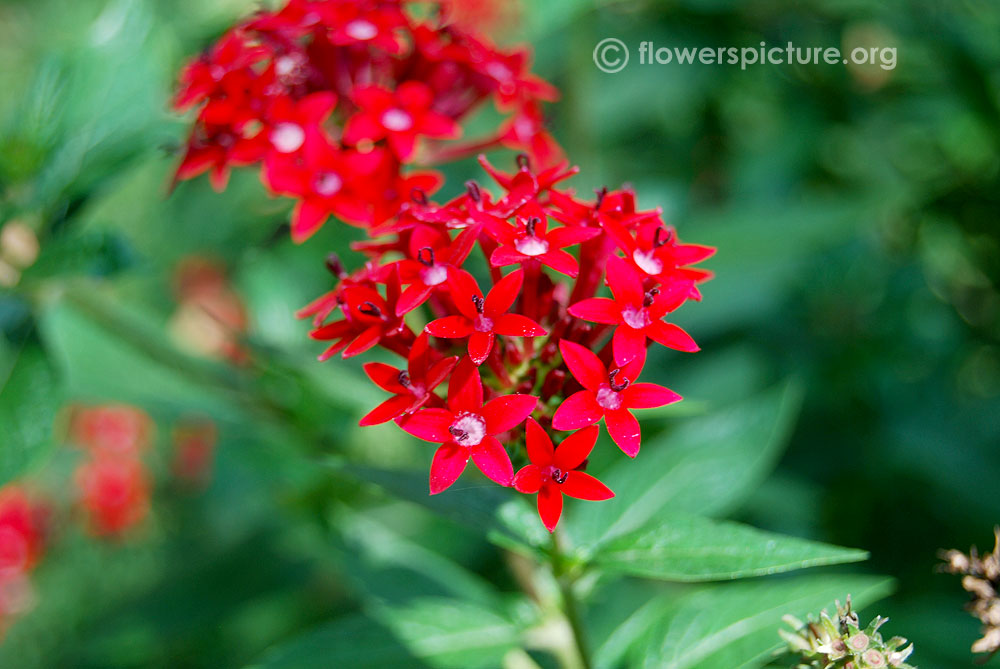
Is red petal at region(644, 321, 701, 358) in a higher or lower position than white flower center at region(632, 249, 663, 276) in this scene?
lower

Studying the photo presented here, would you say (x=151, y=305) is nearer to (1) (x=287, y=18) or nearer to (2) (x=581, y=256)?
(1) (x=287, y=18)

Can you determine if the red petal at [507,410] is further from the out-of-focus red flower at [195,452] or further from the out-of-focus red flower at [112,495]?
the out-of-focus red flower at [112,495]

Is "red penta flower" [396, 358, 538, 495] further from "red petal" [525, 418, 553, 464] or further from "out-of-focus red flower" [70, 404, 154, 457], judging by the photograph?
"out-of-focus red flower" [70, 404, 154, 457]

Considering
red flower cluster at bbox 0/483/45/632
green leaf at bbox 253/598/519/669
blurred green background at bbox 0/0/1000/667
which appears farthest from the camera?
red flower cluster at bbox 0/483/45/632

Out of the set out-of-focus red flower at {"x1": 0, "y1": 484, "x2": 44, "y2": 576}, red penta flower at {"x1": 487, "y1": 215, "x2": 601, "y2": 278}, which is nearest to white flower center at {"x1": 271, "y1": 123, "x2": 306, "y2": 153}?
red penta flower at {"x1": 487, "y1": 215, "x2": 601, "y2": 278}

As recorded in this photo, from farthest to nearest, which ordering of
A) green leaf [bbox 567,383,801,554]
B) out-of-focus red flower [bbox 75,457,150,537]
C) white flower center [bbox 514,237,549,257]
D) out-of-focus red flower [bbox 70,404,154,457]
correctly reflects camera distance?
1. out-of-focus red flower [bbox 70,404,154,457]
2. out-of-focus red flower [bbox 75,457,150,537]
3. green leaf [bbox 567,383,801,554]
4. white flower center [bbox 514,237,549,257]
